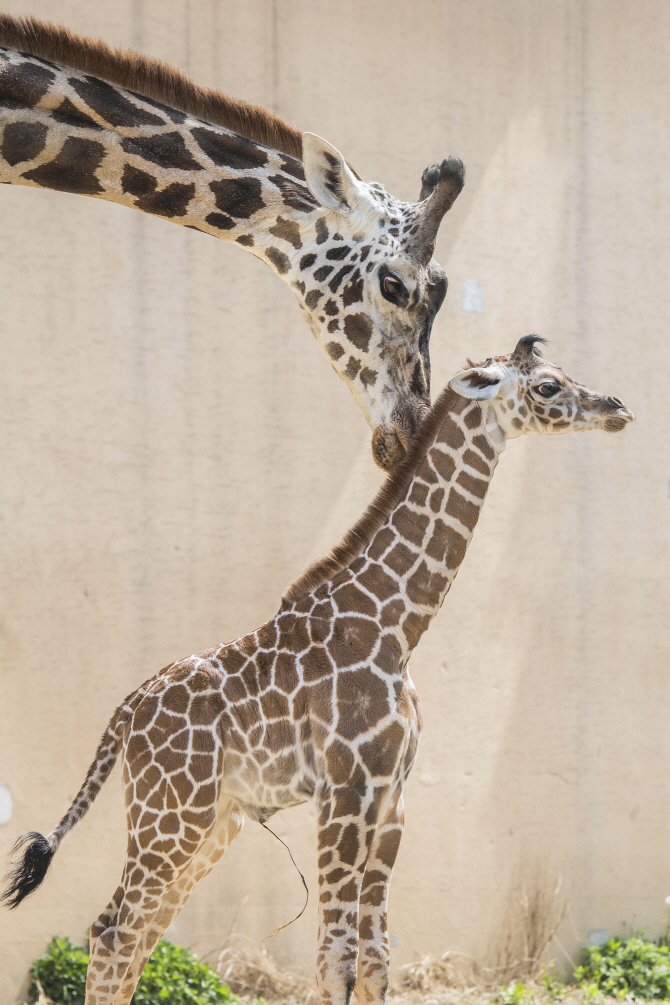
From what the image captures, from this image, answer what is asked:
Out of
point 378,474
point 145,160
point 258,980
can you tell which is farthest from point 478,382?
point 258,980

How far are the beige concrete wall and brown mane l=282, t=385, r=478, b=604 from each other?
2012 millimetres

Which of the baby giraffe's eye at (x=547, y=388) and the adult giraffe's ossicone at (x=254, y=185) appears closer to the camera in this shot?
the adult giraffe's ossicone at (x=254, y=185)

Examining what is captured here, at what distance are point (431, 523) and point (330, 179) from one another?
102 centimetres

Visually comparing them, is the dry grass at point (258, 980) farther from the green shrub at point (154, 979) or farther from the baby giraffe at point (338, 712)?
the baby giraffe at point (338, 712)

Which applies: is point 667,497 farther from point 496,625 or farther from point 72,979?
point 72,979

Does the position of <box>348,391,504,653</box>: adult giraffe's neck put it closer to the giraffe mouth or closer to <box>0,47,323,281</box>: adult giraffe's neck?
the giraffe mouth

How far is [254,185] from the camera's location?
122 inches

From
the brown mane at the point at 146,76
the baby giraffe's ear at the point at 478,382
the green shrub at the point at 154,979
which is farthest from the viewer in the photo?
the green shrub at the point at 154,979

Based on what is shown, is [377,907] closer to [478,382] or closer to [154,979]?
[478,382]

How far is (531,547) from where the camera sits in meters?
5.82

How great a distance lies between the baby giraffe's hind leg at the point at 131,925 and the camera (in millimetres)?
3041

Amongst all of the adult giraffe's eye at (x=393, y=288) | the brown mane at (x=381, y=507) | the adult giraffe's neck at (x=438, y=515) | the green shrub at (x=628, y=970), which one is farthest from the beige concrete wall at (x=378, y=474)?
the adult giraffe's eye at (x=393, y=288)

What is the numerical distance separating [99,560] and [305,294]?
231 cm

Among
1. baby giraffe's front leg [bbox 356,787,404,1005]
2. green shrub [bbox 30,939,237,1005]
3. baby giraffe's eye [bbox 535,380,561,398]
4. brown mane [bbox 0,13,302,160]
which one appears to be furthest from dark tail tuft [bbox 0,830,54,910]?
brown mane [bbox 0,13,302,160]
